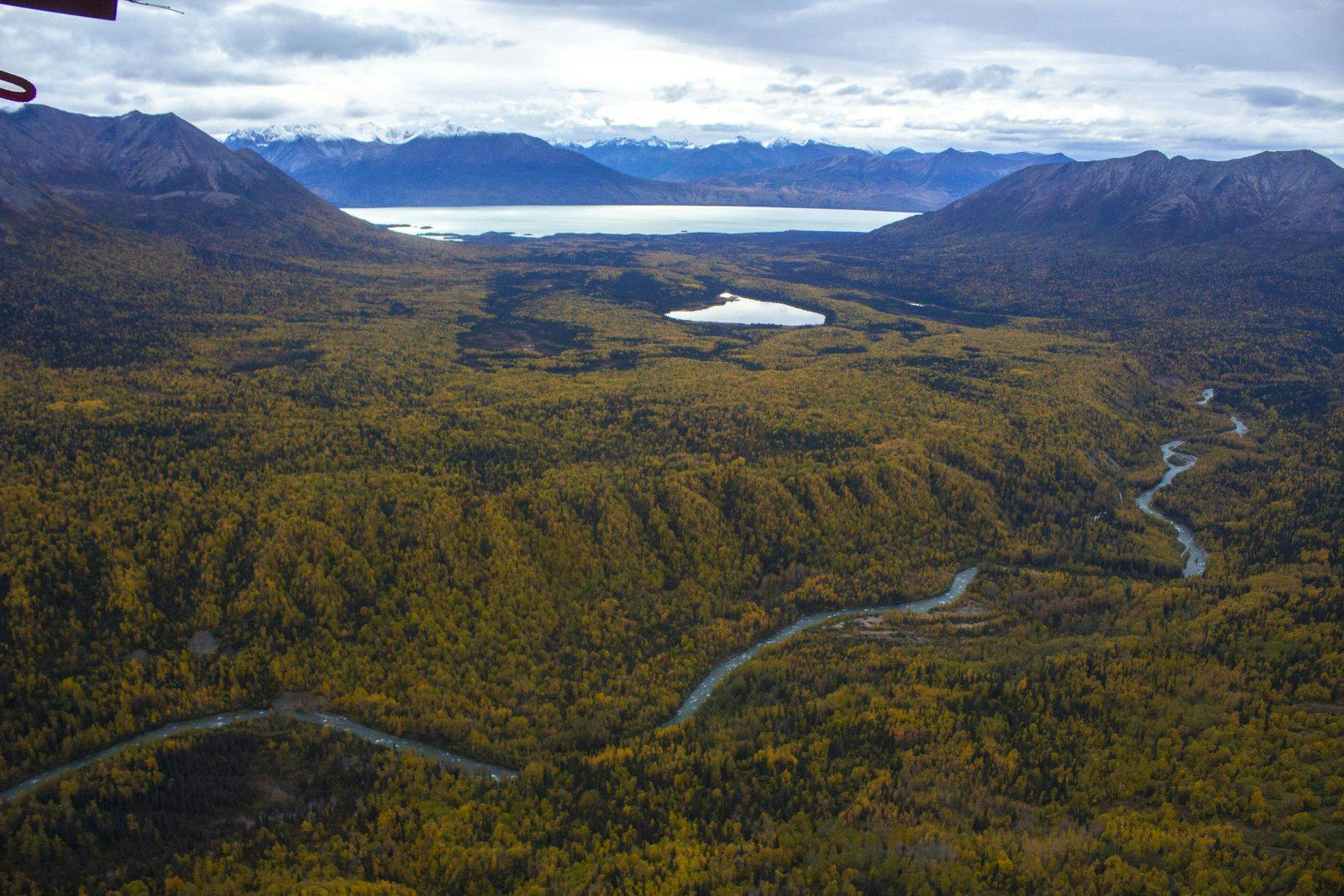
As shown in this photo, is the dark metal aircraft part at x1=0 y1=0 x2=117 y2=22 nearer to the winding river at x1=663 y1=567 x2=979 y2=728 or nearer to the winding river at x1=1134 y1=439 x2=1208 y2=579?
the winding river at x1=663 y1=567 x2=979 y2=728

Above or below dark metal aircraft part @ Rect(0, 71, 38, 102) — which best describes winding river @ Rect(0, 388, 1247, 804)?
below

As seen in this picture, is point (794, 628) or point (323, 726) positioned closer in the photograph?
point (323, 726)

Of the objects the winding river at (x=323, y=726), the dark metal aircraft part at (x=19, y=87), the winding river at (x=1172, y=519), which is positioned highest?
the dark metal aircraft part at (x=19, y=87)

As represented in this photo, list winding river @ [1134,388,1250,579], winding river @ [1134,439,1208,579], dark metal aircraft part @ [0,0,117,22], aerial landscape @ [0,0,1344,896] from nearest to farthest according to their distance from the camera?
1. dark metal aircraft part @ [0,0,117,22]
2. aerial landscape @ [0,0,1344,896]
3. winding river @ [1134,439,1208,579]
4. winding river @ [1134,388,1250,579]

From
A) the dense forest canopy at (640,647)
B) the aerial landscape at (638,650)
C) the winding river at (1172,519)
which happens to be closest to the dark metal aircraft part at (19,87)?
the aerial landscape at (638,650)

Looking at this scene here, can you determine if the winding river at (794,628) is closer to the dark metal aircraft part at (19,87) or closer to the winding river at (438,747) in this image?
the winding river at (438,747)

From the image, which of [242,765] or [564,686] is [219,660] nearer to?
[242,765]

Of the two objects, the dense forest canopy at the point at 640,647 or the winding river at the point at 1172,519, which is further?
the winding river at the point at 1172,519

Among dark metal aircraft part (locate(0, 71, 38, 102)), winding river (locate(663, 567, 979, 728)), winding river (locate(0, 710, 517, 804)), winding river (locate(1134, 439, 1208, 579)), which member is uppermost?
dark metal aircraft part (locate(0, 71, 38, 102))

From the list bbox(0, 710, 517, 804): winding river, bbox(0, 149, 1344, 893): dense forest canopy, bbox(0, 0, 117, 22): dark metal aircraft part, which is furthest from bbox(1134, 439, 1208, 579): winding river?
bbox(0, 0, 117, 22): dark metal aircraft part

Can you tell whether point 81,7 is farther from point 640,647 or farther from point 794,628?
point 794,628

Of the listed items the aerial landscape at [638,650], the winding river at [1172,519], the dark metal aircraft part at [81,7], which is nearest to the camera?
the dark metal aircraft part at [81,7]

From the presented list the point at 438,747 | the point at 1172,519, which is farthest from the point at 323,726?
the point at 1172,519

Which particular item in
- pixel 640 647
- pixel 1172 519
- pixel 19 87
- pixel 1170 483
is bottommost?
pixel 640 647
